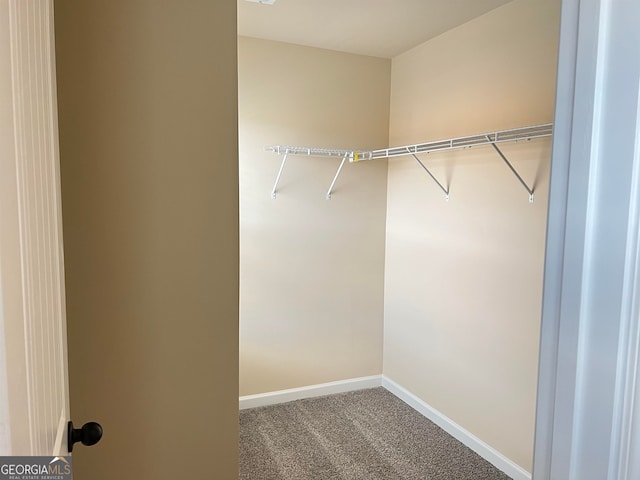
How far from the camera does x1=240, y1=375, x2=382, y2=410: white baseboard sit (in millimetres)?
3359

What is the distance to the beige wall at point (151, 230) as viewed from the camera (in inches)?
45.4

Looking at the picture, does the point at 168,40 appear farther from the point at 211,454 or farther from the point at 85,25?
the point at 211,454

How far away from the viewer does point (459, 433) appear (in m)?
2.94

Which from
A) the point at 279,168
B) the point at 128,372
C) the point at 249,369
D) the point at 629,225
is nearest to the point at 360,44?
the point at 279,168

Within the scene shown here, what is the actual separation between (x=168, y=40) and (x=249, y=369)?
2596mm

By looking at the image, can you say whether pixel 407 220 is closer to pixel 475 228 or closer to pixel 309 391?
pixel 475 228

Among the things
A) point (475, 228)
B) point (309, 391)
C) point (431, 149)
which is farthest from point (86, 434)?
point (309, 391)

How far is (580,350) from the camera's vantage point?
2.05 feet

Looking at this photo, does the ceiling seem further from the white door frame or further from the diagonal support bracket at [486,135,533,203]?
the white door frame

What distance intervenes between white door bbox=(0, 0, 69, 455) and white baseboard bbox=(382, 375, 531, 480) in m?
2.53

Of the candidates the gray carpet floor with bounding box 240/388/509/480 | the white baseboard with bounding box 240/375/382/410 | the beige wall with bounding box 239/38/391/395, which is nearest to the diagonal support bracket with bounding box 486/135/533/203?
the beige wall with bounding box 239/38/391/395

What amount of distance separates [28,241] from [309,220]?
288 centimetres

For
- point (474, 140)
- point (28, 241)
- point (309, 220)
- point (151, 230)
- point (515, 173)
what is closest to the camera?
point (28, 241)

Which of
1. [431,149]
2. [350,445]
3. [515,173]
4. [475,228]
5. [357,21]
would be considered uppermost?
[357,21]
